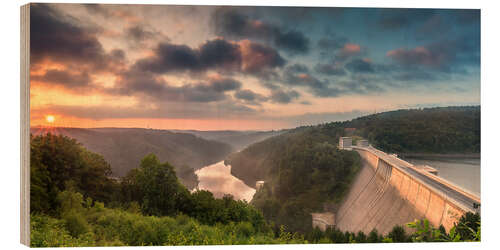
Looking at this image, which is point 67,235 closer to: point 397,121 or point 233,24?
point 233,24

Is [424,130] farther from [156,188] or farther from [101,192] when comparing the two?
[101,192]

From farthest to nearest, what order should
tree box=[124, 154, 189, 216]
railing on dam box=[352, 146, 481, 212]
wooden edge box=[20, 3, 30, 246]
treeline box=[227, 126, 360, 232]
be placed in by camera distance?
treeline box=[227, 126, 360, 232]
tree box=[124, 154, 189, 216]
railing on dam box=[352, 146, 481, 212]
wooden edge box=[20, 3, 30, 246]

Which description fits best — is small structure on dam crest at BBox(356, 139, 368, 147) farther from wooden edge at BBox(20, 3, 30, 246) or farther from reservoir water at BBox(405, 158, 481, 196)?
wooden edge at BBox(20, 3, 30, 246)

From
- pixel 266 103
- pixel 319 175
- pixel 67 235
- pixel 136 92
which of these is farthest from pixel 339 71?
pixel 67 235

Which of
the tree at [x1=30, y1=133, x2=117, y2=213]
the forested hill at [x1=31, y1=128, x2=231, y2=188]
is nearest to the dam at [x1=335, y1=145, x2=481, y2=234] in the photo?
the forested hill at [x1=31, y1=128, x2=231, y2=188]

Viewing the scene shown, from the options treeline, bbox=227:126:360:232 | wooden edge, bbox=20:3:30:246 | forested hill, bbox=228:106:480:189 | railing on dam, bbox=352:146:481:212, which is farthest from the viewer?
treeline, bbox=227:126:360:232
